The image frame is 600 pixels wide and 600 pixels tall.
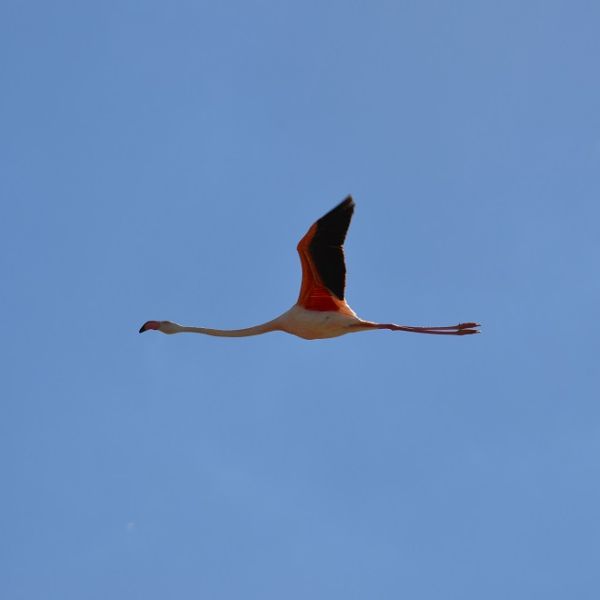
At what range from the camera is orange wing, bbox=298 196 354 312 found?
25656 mm

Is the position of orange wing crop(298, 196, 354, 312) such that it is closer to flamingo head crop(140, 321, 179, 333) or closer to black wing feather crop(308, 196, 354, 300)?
black wing feather crop(308, 196, 354, 300)

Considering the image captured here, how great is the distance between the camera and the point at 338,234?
2573cm

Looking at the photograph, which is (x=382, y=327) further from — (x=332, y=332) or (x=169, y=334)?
(x=169, y=334)

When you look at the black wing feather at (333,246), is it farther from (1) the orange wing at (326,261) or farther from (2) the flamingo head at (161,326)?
(2) the flamingo head at (161,326)

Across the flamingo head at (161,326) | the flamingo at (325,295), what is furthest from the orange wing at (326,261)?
the flamingo head at (161,326)

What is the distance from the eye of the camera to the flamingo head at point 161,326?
27.5 meters

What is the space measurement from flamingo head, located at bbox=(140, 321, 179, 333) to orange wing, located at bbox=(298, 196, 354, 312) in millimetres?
2519

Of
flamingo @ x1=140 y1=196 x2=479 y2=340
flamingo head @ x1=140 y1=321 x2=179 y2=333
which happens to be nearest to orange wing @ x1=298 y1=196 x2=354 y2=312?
flamingo @ x1=140 y1=196 x2=479 y2=340

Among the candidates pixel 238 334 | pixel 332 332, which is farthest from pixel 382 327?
pixel 238 334

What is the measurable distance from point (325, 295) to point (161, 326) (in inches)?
128

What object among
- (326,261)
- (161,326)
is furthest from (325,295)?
(161,326)

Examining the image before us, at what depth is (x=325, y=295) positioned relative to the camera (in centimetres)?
2631

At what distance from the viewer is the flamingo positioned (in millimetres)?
25688

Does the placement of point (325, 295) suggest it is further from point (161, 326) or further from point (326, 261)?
point (161, 326)
